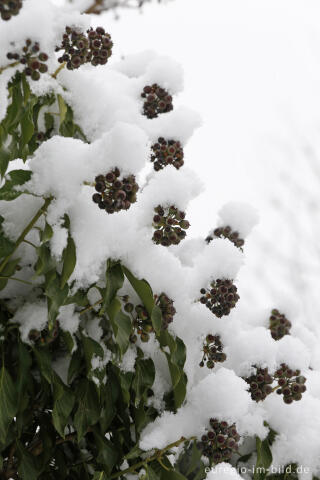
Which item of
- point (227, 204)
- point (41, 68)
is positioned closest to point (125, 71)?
point (227, 204)

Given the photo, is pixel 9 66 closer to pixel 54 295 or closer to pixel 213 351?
pixel 54 295

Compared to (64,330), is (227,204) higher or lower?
higher

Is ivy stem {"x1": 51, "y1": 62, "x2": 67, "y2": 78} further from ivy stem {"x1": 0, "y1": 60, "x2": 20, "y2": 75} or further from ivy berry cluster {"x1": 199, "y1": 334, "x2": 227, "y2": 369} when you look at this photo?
ivy berry cluster {"x1": 199, "y1": 334, "x2": 227, "y2": 369}

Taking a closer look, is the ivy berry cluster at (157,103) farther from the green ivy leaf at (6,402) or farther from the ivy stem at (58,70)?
the green ivy leaf at (6,402)

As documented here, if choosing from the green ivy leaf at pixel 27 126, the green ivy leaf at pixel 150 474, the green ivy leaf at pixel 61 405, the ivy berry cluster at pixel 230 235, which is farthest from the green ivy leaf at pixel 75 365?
the ivy berry cluster at pixel 230 235

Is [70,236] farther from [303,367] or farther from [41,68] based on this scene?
[303,367]

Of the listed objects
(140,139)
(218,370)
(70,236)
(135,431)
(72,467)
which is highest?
(140,139)
